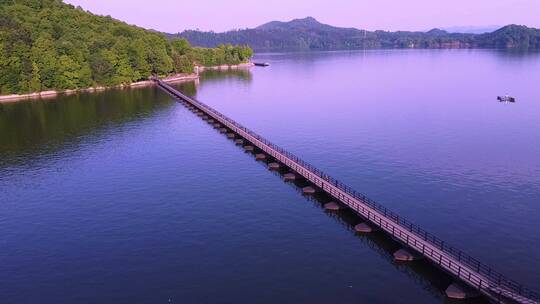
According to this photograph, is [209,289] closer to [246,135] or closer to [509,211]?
[509,211]

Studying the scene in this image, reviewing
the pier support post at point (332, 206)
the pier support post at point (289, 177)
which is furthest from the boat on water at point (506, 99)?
the pier support post at point (332, 206)

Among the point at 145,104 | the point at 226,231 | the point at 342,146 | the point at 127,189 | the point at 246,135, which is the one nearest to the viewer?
the point at 226,231

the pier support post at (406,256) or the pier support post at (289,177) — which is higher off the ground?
the pier support post at (289,177)

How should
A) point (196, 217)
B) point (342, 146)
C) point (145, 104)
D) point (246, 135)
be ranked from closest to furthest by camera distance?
1. point (196, 217)
2. point (342, 146)
3. point (246, 135)
4. point (145, 104)

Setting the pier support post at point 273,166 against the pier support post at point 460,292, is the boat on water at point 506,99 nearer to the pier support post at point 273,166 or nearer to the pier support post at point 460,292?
the pier support post at point 273,166

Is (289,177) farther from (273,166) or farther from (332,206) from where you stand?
(332,206)

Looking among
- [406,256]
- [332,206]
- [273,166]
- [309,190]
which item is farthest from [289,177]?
[406,256]

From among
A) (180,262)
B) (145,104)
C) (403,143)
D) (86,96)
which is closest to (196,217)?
(180,262)
